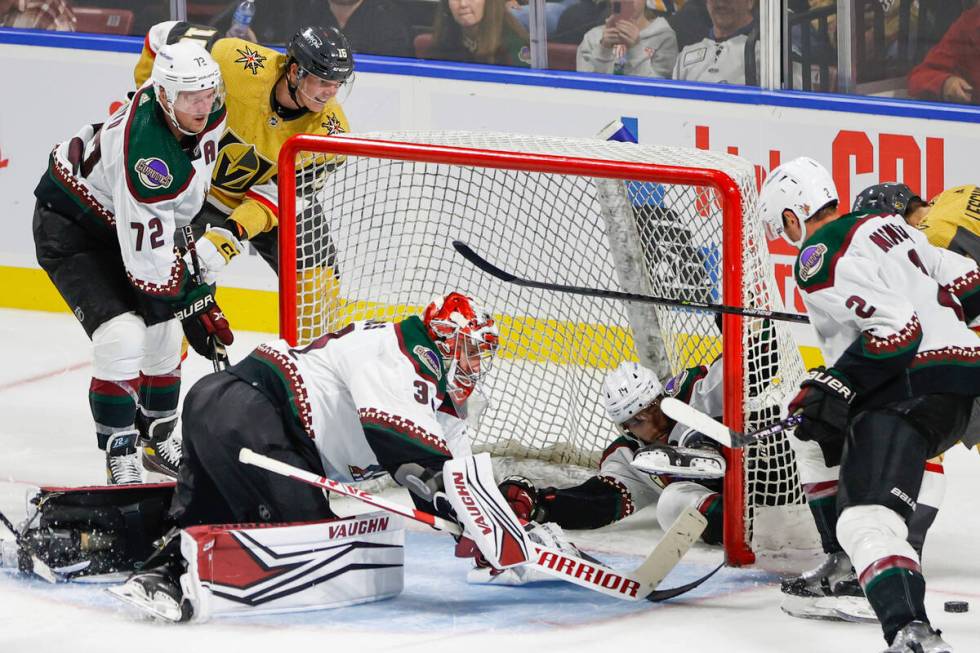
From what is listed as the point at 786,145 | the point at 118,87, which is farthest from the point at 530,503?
the point at 118,87

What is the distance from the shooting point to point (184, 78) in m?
4.62

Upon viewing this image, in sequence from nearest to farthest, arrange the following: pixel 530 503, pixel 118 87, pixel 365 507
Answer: pixel 530 503 → pixel 365 507 → pixel 118 87

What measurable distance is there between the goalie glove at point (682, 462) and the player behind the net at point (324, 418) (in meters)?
0.49

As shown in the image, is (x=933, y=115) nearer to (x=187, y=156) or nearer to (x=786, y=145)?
(x=786, y=145)

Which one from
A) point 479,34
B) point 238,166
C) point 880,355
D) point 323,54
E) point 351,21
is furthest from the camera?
point 351,21

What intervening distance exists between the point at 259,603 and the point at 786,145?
8.82 ft

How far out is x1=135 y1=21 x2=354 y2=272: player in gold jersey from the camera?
16.8ft

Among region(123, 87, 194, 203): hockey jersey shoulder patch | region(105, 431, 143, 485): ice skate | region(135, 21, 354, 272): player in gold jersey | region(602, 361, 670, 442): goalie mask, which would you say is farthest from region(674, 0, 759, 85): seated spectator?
region(105, 431, 143, 485): ice skate

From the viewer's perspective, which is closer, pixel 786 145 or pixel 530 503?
pixel 530 503

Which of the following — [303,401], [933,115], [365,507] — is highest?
[933,115]

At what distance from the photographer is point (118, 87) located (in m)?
6.81

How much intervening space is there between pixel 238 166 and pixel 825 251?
2.02m

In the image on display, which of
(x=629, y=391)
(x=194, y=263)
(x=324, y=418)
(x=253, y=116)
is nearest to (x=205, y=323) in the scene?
(x=194, y=263)

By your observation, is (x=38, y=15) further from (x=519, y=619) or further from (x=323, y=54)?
(x=519, y=619)
